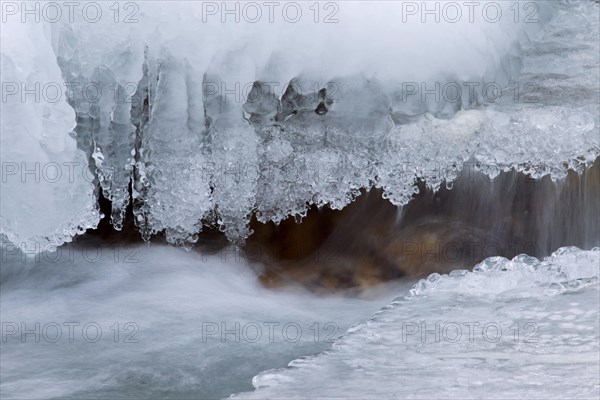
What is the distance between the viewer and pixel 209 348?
2.63 metres

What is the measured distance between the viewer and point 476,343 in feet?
8.07

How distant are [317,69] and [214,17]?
328mm

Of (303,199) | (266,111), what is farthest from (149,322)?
(266,111)

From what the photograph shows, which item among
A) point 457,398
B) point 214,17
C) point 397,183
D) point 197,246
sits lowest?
point 457,398

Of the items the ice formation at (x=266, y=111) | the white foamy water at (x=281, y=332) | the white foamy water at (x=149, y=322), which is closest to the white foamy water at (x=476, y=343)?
the white foamy water at (x=281, y=332)

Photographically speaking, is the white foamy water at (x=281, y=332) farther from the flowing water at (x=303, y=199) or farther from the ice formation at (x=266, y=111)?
the ice formation at (x=266, y=111)

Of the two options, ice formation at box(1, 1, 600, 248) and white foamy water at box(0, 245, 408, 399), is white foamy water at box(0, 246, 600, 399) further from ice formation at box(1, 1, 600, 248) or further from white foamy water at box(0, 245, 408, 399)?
ice formation at box(1, 1, 600, 248)

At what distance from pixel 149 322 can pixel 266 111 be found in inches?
28.4

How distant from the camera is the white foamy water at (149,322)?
2.46 meters

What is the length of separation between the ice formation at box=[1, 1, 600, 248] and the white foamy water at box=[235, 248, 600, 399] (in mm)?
332

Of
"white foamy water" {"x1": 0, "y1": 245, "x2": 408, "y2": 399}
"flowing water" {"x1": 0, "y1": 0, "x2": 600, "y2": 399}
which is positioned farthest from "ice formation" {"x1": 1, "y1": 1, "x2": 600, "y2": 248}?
"white foamy water" {"x1": 0, "y1": 245, "x2": 408, "y2": 399}

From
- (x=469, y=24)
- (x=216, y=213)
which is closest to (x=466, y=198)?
(x=469, y=24)

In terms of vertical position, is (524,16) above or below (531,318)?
above

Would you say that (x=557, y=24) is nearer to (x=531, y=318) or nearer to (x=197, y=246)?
(x=531, y=318)
